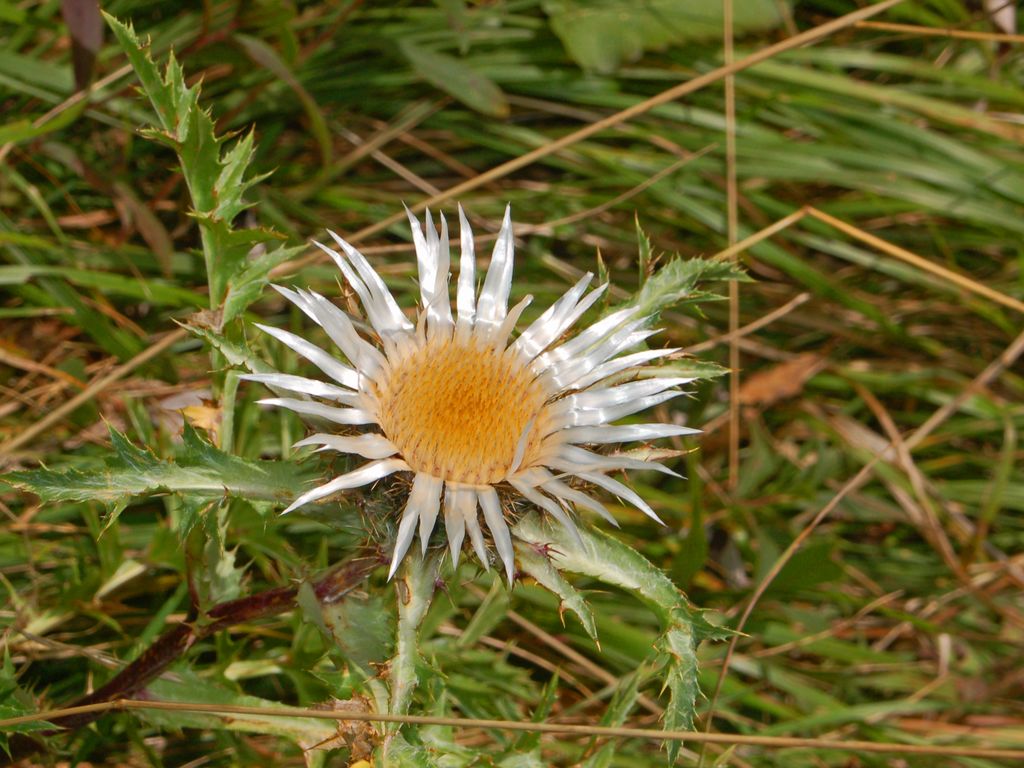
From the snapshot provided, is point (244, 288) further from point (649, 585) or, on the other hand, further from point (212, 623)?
point (649, 585)

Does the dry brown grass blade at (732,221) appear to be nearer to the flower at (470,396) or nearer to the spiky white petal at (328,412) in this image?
the flower at (470,396)

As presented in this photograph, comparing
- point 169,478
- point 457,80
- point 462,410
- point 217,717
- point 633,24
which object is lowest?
point 217,717

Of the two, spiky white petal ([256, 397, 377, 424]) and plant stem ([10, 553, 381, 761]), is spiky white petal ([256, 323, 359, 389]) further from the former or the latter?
plant stem ([10, 553, 381, 761])

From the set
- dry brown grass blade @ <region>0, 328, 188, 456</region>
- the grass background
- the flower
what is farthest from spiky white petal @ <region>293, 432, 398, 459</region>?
dry brown grass blade @ <region>0, 328, 188, 456</region>

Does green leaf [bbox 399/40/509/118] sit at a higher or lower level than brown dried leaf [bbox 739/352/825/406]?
higher

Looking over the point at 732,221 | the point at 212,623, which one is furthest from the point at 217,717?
the point at 732,221

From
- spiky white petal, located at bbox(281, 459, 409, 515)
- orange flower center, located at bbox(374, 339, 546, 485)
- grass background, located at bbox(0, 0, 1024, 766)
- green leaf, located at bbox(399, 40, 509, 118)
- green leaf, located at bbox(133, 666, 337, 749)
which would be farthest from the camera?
green leaf, located at bbox(399, 40, 509, 118)

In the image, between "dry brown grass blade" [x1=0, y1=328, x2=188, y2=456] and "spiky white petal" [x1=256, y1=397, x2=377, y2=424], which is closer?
"spiky white petal" [x1=256, y1=397, x2=377, y2=424]

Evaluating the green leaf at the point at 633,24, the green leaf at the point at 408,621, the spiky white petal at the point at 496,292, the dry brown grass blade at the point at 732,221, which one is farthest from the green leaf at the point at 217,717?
the green leaf at the point at 633,24
